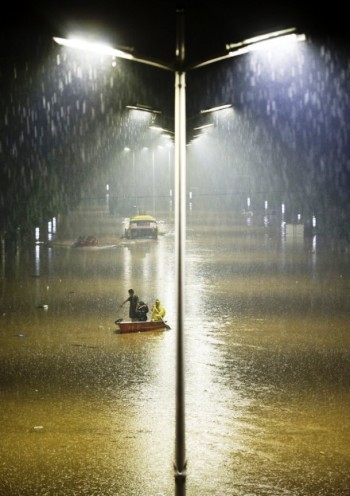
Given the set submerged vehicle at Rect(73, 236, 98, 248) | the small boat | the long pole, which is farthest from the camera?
submerged vehicle at Rect(73, 236, 98, 248)

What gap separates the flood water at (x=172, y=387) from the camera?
39.3 feet

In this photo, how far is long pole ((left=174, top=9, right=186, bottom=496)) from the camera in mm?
11281

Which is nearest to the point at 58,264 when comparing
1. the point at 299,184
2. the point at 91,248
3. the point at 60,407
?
the point at 91,248

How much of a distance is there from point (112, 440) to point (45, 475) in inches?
69.6

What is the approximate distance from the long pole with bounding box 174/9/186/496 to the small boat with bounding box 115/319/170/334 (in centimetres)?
1151

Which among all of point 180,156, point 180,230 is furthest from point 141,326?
point 180,156

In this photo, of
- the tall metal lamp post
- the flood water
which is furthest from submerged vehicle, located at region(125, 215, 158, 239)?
the tall metal lamp post

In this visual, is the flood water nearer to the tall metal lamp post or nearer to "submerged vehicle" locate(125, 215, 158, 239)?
the tall metal lamp post

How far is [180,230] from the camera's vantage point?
453 inches

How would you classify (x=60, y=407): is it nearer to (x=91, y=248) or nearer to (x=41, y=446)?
(x=41, y=446)

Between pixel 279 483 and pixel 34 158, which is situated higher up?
pixel 34 158

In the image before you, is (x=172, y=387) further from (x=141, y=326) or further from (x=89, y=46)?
(x=89, y=46)

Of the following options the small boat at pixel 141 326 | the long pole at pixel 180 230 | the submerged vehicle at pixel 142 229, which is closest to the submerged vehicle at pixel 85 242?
the submerged vehicle at pixel 142 229

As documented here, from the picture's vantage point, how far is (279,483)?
38.1 feet
